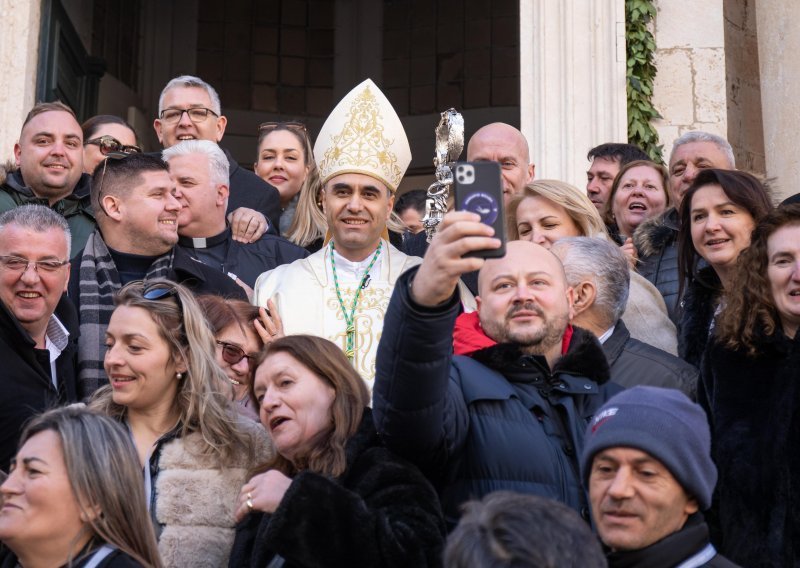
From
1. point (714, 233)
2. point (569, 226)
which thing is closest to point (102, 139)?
point (569, 226)

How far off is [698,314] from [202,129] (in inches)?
133

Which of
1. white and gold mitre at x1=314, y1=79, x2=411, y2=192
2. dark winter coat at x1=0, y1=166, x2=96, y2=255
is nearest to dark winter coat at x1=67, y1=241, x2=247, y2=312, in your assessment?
white and gold mitre at x1=314, y1=79, x2=411, y2=192

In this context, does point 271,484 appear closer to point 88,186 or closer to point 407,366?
point 407,366

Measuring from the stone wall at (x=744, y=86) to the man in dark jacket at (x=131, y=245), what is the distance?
496cm

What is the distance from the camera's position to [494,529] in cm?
314

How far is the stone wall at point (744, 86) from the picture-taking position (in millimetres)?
10312

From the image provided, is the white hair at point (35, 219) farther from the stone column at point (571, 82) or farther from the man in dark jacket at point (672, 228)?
the stone column at point (571, 82)

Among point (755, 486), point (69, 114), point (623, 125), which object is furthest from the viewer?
point (623, 125)

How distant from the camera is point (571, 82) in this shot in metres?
9.83

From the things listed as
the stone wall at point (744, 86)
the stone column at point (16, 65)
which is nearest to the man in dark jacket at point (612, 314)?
the stone wall at point (744, 86)

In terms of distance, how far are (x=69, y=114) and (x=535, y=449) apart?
410cm

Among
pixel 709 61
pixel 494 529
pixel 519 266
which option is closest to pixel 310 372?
pixel 519 266

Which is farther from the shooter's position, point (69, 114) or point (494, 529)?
point (69, 114)

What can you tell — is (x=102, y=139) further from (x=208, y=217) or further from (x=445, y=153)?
(x=445, y=153)
